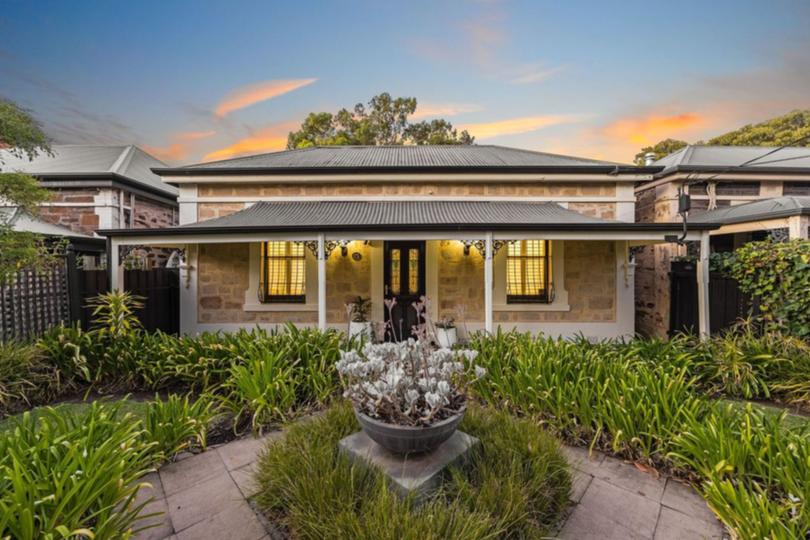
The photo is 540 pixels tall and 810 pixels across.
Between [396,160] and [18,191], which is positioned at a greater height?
[396,160]

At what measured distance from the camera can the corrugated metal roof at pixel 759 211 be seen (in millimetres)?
6457

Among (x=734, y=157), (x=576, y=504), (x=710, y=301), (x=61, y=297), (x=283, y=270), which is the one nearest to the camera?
(x=576, y=504)

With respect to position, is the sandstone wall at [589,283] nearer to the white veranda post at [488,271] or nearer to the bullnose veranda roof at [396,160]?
the white veranda post at [488,271]

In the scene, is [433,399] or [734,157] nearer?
[433,399]

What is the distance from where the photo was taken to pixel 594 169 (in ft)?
24.8

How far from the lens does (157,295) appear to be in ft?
22.6

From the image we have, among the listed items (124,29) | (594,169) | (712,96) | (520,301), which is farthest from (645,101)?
(124,29)

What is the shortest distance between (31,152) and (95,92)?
686 centimetres

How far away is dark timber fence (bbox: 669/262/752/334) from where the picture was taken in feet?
19.5

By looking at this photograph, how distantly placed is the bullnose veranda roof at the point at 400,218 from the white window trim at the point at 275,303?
1027 mm

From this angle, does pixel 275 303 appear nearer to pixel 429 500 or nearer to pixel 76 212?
pixel 429 500

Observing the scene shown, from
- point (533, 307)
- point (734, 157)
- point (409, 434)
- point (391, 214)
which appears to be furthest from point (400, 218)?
point (734, 157)

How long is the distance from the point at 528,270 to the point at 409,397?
6.21 metres

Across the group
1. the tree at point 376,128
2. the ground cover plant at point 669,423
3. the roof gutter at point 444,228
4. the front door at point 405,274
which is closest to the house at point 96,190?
the roof gutter at point 444,228
